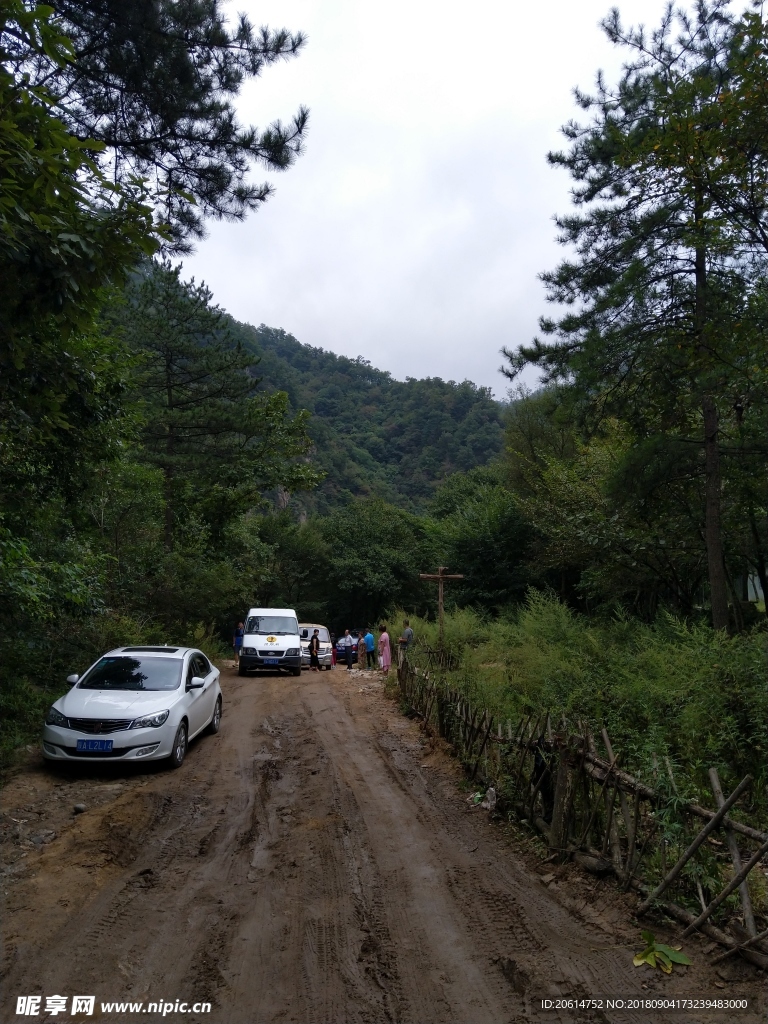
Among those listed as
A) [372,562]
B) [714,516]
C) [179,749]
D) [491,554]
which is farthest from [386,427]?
[179,749]

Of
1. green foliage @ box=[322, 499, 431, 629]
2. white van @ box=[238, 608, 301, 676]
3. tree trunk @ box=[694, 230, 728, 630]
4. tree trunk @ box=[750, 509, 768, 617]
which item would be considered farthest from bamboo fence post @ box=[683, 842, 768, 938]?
green foliage @ box=[322, 499, 431, 629]

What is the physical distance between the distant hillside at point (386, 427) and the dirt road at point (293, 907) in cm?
5465

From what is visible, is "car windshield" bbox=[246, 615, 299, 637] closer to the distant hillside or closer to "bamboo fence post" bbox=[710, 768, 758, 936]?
"bamboo fence post" bbox=[710, 768, 758, 936]

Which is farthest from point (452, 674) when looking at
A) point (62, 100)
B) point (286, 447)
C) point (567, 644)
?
point (286, 447)

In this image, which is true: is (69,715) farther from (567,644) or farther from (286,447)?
(286,447)

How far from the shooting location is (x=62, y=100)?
680cm

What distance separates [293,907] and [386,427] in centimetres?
8467

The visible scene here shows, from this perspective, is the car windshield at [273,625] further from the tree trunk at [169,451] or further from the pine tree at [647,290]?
the pine tree at [647,290]

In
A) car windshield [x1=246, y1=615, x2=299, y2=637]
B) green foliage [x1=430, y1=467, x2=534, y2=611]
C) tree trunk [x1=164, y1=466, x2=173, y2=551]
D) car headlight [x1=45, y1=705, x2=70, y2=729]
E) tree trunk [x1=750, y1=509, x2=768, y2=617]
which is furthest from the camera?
green foliage [x1=430, y1=467, x2=534, y2=611]

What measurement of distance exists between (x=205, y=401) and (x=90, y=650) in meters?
12.6

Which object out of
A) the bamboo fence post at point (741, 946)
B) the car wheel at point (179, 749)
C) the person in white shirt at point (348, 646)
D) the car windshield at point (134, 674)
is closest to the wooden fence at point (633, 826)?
the bamboo fence post at point (741, 946)

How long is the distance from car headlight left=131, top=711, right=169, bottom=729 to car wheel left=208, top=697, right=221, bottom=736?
2.53 meters

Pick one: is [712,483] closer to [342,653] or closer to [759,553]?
[759,553]

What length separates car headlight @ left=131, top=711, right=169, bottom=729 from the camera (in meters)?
7.99
